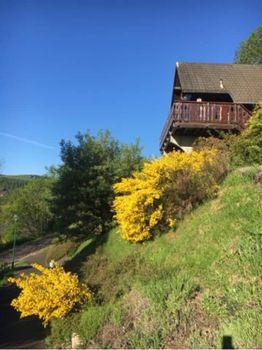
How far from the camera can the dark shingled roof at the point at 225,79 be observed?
22.1 m

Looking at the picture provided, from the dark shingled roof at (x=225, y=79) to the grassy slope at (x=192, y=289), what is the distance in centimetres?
1195

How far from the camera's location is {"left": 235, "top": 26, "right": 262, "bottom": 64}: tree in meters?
43.9

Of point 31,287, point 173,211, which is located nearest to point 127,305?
point 31,287

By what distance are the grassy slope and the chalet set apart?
8372 millimetres

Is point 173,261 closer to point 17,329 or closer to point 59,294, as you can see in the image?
point 59,294

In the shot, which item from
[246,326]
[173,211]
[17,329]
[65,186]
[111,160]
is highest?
[111,160]

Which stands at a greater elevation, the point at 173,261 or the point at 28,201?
the point at 28,201

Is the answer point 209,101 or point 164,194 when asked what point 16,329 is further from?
point 209,101

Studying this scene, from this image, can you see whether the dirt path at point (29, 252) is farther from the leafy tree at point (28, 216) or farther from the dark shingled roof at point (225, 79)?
the dark shingled roof at point (225, 79)

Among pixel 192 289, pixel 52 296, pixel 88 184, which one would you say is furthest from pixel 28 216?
pixel 192 289

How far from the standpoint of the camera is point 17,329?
1125 centimetres

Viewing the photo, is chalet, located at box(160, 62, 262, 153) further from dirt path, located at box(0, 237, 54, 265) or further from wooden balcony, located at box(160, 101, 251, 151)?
dirt path, located at box(0, 237, 54, 265)

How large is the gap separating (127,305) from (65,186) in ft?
46.3

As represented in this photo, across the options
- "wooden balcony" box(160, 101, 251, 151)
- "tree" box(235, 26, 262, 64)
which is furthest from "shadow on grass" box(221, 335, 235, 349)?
"tree" box(235, 26, 262, 64)
